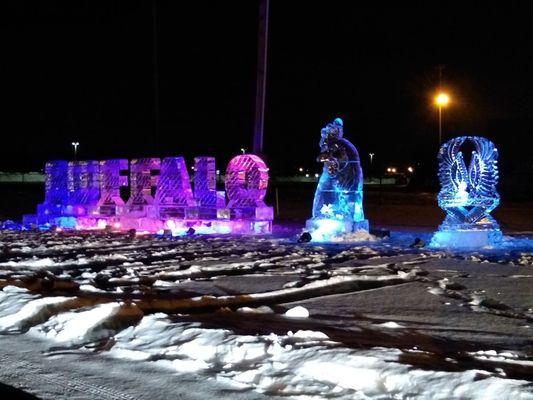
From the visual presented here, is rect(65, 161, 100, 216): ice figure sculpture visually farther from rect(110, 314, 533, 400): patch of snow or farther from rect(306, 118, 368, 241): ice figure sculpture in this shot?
rect(110, 314, 533, 400): patch of snow

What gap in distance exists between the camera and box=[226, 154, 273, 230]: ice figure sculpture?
17234mm

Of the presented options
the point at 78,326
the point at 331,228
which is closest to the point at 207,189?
the point at 331,228

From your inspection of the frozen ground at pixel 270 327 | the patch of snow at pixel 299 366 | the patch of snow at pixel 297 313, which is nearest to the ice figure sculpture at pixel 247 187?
the frozen ground at pixel 270 327

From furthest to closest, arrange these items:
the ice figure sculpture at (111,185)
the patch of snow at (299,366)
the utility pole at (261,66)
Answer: the ice figure sculpture at (111,185), the utility pole at (261,66), the patch of snow at (299,366)

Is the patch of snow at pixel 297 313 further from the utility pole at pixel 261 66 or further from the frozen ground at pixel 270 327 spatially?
the utility pole at pixel 261 66

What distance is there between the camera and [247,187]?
57.4 ft

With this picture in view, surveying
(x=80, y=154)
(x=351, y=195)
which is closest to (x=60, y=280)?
(x=351, y=195)

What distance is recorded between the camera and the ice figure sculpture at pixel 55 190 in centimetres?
2139

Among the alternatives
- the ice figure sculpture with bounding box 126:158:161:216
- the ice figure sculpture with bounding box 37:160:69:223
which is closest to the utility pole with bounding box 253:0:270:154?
the ice figure sculpture with bounding box 126:158:161:216

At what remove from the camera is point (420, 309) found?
7.23 m

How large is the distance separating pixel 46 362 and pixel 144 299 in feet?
8.00

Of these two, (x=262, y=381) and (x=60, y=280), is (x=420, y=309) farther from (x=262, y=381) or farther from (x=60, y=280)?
(x=60, y=280)

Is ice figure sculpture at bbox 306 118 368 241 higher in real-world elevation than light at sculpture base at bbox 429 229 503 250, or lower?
higher

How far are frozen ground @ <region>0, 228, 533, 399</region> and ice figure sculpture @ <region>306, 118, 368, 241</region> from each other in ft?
11.8
